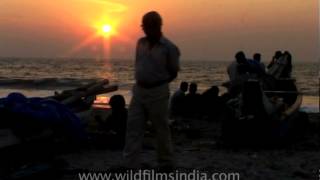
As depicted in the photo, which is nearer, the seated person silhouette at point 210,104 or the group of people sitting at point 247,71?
the group of people sitting at point 247,71

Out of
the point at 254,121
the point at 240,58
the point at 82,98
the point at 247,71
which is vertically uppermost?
the point at 240,58

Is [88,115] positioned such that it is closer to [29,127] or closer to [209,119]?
[29,127]

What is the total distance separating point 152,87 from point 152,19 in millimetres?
782

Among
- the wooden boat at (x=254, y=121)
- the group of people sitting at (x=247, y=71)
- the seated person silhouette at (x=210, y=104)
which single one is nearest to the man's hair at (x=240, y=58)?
the group of people sitting at (x=247, y=71)

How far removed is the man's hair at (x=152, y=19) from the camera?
6.00 m

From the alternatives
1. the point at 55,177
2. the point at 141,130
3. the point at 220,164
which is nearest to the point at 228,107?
the point at 220,164

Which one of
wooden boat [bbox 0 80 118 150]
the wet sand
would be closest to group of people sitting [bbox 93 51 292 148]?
the wet sand

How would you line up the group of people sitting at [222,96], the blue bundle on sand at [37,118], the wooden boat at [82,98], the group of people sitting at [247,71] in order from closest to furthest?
the blue bundle on sand at [37,118] < the wooden boat at [82,98] < the group of people sitting at [247,71] < the group of people sitting at [222,96]

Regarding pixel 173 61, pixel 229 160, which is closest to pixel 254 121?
pixel 229 160

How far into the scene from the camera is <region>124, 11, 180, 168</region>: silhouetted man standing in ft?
19.9

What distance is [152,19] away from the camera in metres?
6.00

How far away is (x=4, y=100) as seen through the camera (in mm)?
7723

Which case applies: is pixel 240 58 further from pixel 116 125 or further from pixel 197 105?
pixel 116 125

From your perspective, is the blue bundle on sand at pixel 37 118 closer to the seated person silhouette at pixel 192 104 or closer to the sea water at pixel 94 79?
the seated person silhouette at pixel 192 104
